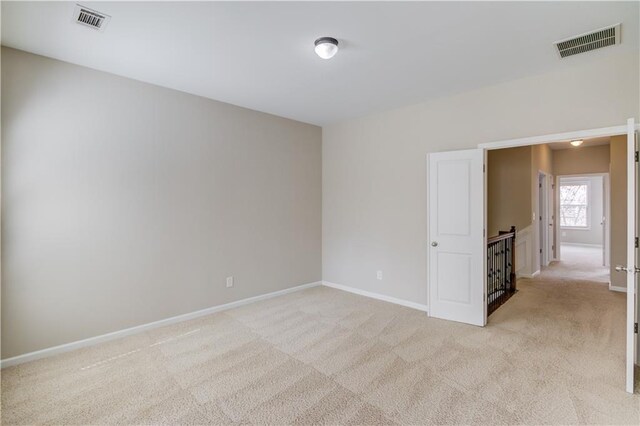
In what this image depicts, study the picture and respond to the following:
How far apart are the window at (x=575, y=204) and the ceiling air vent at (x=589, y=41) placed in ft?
33.3

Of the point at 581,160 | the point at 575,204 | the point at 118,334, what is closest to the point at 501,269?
the point at 581,160

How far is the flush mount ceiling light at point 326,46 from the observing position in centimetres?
250

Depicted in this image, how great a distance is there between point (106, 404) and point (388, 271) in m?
3.52

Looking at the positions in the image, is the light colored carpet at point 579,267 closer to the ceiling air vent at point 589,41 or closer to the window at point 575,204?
the window at point 575,204

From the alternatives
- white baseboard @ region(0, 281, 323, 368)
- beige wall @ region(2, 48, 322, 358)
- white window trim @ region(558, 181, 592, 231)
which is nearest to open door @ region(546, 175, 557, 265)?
white window trim @ region(558, 181, 592, 231)

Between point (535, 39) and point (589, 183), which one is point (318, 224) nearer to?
point (535, 39)

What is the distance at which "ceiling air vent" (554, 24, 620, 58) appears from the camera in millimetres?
2440

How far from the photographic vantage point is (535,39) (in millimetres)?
2557

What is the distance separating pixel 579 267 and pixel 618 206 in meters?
2.53

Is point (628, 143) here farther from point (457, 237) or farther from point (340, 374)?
point (340, 374)

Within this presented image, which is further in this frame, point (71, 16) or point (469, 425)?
point (71, 16)

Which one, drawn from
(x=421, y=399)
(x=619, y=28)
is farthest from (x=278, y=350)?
(x=619, y=28)

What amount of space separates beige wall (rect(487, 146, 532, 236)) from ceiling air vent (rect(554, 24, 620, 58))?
3.74 meters

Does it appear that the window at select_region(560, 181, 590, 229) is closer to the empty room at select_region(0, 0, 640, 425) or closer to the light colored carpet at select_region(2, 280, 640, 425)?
the empty room at select_region(0, 0, 640, 425)
